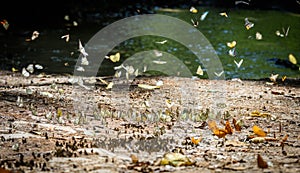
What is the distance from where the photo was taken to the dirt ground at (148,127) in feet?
11.4

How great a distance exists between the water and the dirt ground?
3.01 m

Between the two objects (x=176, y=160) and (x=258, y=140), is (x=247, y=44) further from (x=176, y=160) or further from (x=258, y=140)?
(x=176, y=160)

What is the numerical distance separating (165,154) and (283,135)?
136cm

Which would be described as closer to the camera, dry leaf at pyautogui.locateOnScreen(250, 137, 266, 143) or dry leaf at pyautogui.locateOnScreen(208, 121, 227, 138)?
dry leaf at pyautogui.locateOnScreen(250, 137, 266, 143)

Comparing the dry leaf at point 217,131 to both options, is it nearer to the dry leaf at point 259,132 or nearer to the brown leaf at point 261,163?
the dry leaf at point 259,132

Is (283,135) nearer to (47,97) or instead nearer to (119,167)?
(119,167)

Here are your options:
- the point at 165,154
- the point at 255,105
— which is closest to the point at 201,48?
the point at 255,105

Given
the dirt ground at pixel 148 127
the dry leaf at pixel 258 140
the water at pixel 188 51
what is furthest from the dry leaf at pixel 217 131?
the water at pixel 188 51

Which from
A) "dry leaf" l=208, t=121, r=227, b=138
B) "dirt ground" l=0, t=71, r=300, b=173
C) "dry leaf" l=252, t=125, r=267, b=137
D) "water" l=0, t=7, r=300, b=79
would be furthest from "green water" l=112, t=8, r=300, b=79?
"dry leaf" l=252, t=125, r=267, b=137

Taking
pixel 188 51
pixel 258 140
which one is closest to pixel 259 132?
pixel 258 140

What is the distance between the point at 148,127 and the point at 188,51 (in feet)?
26.4

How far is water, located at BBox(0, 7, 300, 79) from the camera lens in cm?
1038

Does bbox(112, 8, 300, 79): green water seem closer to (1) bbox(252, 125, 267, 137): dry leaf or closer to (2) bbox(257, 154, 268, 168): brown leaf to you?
(1) bbox(252, 125, 267, 137): dry leaf

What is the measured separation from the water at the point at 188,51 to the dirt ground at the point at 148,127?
3008 millimetres
